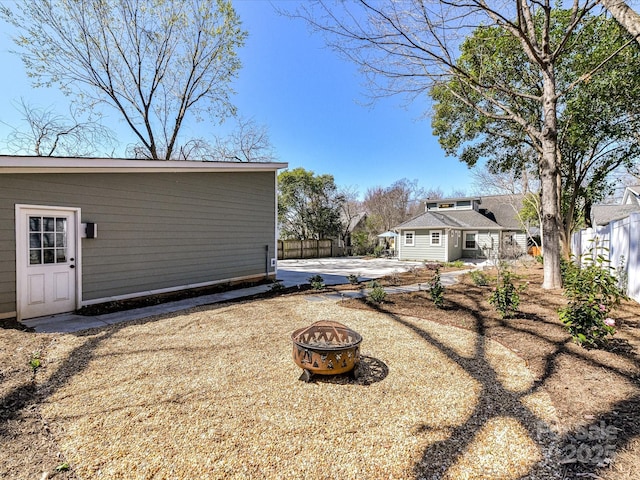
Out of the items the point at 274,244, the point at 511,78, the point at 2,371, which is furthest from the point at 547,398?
the point at 511,78

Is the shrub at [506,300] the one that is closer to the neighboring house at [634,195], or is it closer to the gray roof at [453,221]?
the gray roof at [453,221]

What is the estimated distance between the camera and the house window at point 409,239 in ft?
61.9

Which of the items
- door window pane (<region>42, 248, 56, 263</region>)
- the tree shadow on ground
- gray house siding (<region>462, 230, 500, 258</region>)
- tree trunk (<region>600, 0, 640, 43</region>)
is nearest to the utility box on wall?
door window pane (<region>42, 248, 56, 263</region>)

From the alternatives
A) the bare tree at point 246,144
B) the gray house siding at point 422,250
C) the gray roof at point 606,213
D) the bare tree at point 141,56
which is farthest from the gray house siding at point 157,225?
→ the gray roof at point 606,213

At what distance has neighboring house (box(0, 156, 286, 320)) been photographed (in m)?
4.95

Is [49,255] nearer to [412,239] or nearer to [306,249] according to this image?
[306,249]

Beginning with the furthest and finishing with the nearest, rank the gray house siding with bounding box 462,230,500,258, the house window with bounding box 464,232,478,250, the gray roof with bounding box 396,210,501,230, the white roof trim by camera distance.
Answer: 1. the house window with bounding box 464,232,478,250
2. the gray house siding with bounding box 462,230,500,258
3. the gray roof with bounding box 396,210,501,230
4. the white roof trim

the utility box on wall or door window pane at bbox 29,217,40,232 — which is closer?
door window pane at bbox 29,217,40,232

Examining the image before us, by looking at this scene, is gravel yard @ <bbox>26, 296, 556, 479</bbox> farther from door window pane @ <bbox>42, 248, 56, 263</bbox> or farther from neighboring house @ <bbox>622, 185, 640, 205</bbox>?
neighboring house @ <bbox>622, 185, 640, 205</bbox>

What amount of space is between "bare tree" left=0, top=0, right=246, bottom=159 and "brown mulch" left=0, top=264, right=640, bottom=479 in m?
11.5

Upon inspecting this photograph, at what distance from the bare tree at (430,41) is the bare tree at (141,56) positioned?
25.7ft

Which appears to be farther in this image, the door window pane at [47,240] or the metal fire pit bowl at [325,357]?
the door window pane at [47,240]

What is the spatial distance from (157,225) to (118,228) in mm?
815

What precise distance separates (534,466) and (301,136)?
16668 millimetres
